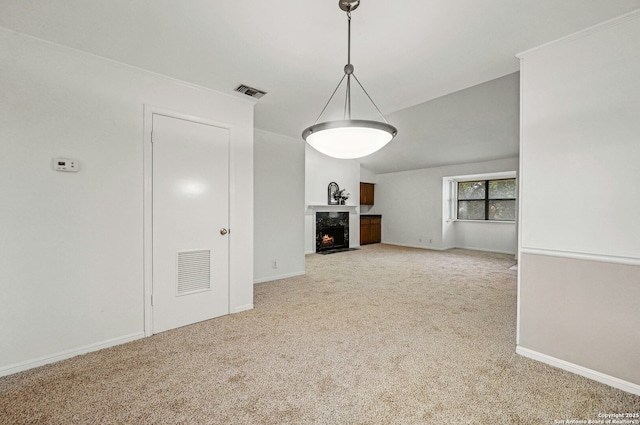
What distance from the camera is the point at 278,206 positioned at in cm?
434

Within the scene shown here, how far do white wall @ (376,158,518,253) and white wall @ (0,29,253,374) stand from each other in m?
6.83

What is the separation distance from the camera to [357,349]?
2.15 metres

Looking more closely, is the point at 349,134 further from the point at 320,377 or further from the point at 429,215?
the point at 429,215

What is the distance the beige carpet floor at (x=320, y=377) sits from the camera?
146 cm

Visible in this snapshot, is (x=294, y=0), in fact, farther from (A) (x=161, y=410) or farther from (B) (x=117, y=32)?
(A) (x=161, y=410)

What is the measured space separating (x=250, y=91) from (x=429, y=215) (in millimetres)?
6375

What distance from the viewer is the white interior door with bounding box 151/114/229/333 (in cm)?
246

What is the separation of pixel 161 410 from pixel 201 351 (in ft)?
2.06

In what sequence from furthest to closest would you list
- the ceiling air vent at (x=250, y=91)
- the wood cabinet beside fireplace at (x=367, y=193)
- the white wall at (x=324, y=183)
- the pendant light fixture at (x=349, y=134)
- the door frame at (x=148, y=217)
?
the wood cabinet beside fireplace at (x=367, y=193) < the white wall at (x=324, y=183) < the ceiling air vent at (x=250, y=91) < the door frame at (x=148, y=217) < the pendant light fixture at (x=349, y=134)

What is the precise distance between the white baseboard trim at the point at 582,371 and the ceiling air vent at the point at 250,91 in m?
3.28

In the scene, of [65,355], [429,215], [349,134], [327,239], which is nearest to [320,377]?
[349,134]

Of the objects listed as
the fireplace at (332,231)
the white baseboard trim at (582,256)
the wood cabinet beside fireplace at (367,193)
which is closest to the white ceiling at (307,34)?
the white baseboard trim at (582,256)

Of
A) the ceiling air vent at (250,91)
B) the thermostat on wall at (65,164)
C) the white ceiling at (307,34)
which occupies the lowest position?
the thermostat on wall at (65,164)

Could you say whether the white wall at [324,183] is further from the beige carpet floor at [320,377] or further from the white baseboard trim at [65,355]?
the white baseboard trim at [65,355]
